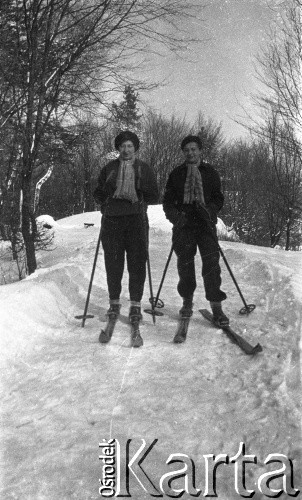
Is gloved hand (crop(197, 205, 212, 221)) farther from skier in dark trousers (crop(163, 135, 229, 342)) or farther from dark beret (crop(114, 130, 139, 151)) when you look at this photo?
dark beret (crop(114, 130, 139, 151))

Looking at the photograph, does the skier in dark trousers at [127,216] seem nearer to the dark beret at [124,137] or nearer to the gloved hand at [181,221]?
the dark beret at [124,137]

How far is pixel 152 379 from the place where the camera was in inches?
118

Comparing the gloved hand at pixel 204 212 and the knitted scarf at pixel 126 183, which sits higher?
the knitted scarf at pixel 126 183

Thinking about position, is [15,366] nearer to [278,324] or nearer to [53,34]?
[278,324]

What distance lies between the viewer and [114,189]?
14.0ft

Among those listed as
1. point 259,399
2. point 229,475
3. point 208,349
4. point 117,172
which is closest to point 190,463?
point 229,475

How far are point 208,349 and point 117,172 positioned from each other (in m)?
2.16

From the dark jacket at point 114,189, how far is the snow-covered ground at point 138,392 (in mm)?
1307

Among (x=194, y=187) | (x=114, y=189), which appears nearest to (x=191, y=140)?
(x=194, y=187)

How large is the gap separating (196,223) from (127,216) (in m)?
0.78

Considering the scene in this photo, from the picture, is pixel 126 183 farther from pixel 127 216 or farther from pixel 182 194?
pixel 182 194

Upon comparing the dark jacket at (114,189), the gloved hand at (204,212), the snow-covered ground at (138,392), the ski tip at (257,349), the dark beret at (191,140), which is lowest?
the snow-covered ground at (138,392)

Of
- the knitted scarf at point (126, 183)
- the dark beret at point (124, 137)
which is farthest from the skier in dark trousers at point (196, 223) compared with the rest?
the dark beret at point (124, 137)

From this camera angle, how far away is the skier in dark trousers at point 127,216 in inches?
165
